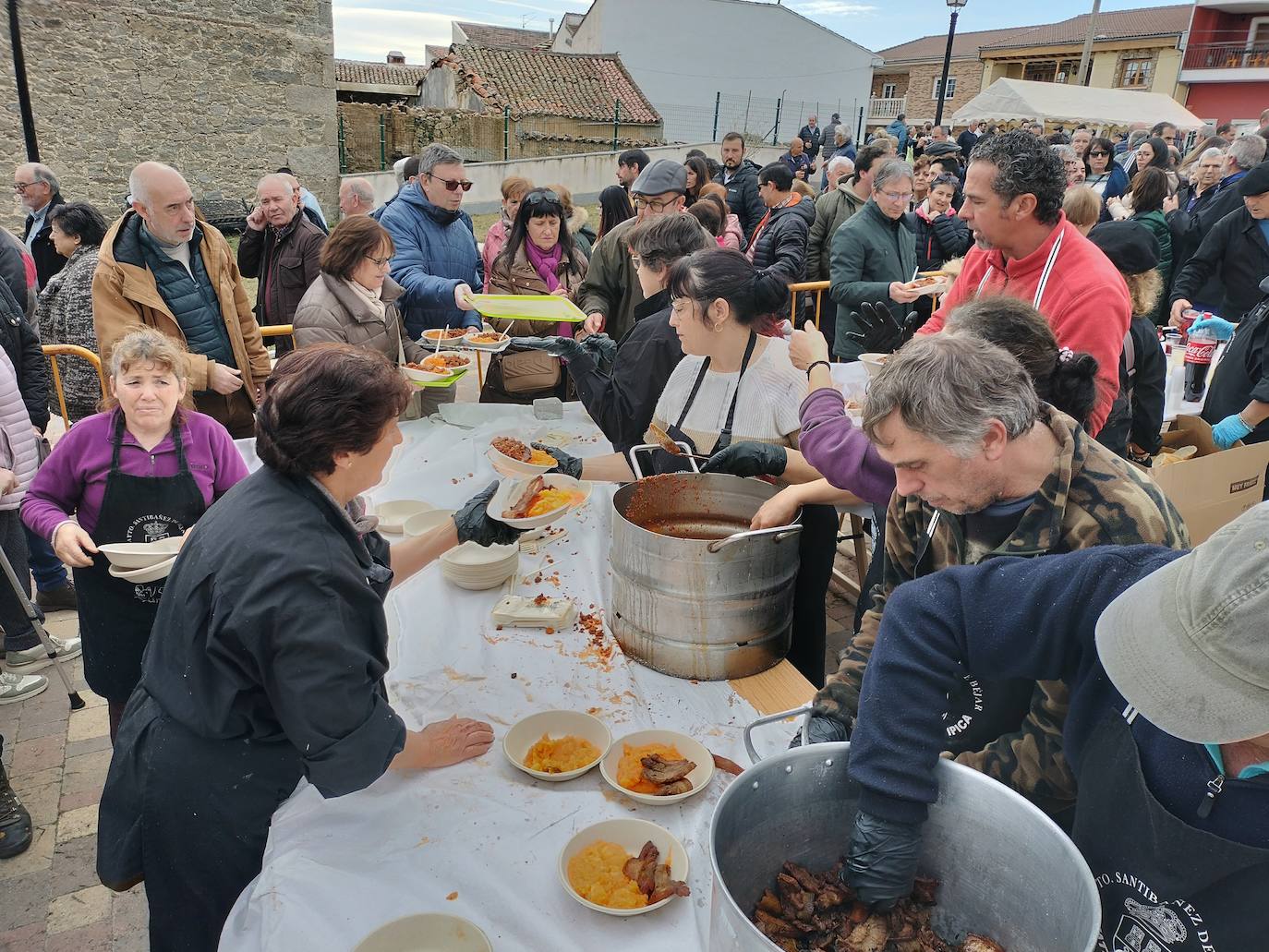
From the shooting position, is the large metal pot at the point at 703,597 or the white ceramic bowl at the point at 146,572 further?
the white ceramic bowl at the point at 146,572

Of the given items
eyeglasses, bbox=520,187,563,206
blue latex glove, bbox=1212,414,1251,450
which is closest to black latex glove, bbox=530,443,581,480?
eyeglasses, bbox=520,187,563,206

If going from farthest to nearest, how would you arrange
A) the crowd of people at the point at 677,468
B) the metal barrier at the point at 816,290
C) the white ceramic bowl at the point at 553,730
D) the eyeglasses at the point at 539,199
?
the metal barrier at the point at 816,290 < the eyeglasses at the point at 539,199 < the white ceramic bowl at the point at 553,730 < the crowd of people at the point at 677,468

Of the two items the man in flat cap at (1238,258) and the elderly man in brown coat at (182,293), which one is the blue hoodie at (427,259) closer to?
the elderly man in brown coat at (182,293)

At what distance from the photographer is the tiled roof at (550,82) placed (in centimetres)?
2433

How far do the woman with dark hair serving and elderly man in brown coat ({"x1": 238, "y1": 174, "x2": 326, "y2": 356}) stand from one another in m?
3.92

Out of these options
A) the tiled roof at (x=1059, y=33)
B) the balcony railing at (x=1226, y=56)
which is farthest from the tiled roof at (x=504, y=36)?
the balcony railing at (x=1226, y=56)

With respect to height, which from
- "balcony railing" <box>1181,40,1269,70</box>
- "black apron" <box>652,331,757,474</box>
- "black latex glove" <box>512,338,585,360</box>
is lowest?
"black apron" <box>652,331,757,474</box>

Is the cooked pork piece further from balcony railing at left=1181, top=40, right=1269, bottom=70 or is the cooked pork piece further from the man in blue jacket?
balcony railing at left=1181, top=40, right=1269, bottom=70

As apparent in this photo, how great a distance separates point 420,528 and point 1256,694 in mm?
2515

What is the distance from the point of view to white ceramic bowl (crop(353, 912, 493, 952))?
138cm

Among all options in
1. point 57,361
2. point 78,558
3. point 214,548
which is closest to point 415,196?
point 57,361

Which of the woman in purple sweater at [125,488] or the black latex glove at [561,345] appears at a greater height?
the black latex glove at [561,345]

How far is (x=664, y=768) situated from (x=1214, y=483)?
123 inches

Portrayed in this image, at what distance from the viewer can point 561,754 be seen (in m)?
1.86
